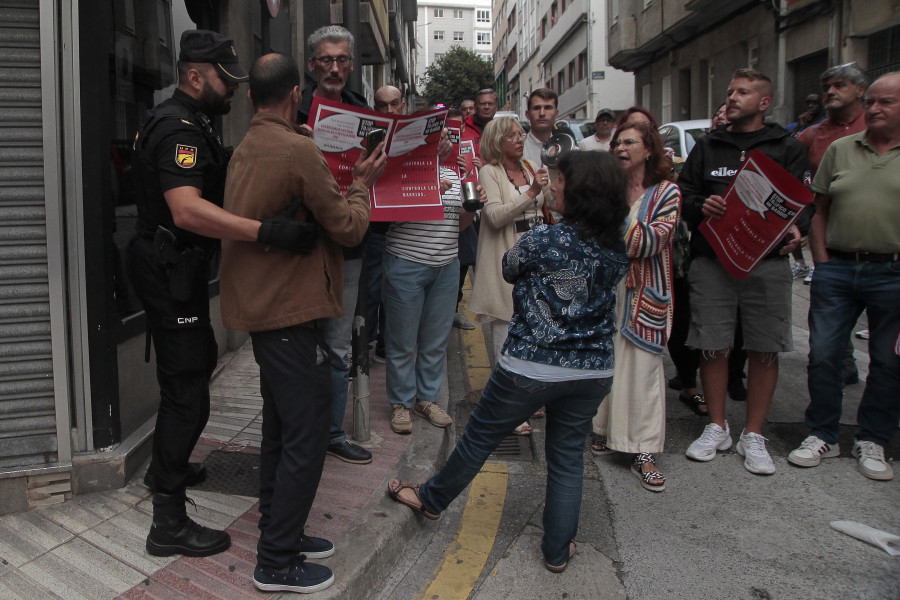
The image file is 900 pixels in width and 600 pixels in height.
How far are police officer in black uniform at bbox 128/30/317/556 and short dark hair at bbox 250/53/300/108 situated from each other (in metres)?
0.29

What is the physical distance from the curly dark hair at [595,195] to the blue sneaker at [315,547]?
1549 mm

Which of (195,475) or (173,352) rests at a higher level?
(173,352)

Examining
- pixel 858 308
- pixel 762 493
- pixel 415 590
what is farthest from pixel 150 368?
pixel 858 308

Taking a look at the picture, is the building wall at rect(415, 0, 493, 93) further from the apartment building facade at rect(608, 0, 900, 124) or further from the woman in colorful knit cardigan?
the woman in colorful knit cardigan

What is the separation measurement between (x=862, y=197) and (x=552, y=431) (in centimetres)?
229

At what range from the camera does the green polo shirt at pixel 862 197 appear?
3.76 metres

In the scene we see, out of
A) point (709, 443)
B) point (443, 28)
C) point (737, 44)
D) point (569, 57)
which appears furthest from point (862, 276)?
point (443, 28)

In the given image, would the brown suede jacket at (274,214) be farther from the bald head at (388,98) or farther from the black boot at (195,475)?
the bald head at (388,98)

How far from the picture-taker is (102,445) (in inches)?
125

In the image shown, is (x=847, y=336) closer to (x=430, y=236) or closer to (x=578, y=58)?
(x=430, y=236)

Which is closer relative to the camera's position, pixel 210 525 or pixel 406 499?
pixel 210 525

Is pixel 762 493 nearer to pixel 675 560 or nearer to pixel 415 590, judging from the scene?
pixel 675 560

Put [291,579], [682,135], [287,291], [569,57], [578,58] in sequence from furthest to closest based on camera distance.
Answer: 1. [569,57]
2. [578,58]
3. [682,135]
4. [291,579]
5. [287,291]

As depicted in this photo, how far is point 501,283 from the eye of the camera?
14.1 feet
